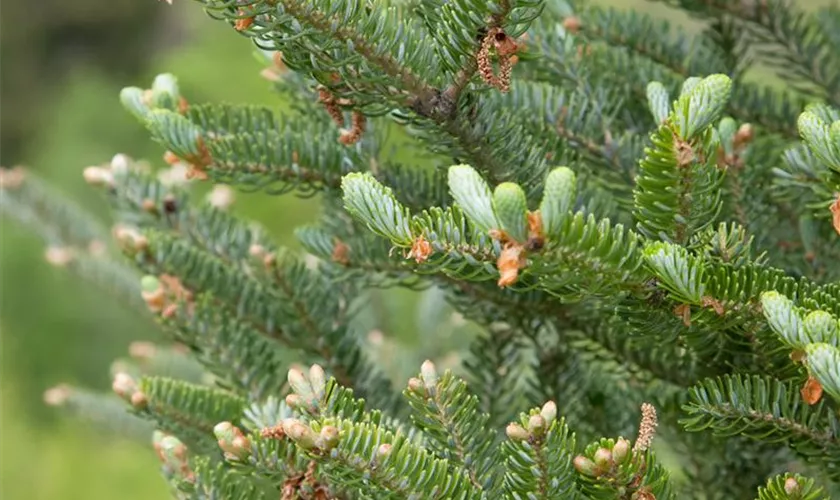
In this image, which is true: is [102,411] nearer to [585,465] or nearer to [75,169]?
[585,465]

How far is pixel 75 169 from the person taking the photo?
153 inches

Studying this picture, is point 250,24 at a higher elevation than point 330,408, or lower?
higher

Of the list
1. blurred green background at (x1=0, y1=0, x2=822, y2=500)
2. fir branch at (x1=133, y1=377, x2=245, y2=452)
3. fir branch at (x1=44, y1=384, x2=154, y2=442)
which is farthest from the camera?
blurred green background at (x1=0, y1=0, x2=822, y2=500)

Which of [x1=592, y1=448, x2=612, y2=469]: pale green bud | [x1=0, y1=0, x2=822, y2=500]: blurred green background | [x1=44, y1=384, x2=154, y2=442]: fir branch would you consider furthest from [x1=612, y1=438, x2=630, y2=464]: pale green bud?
[x1=0, y1=0, x2=822, y2=500]: blurred green background

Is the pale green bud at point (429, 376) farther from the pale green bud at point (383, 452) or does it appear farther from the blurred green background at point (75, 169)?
the blurred green background at point (75, 169)

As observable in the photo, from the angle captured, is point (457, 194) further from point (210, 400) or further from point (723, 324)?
point (210, 400)

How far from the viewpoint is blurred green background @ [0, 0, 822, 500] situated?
2.33 metres

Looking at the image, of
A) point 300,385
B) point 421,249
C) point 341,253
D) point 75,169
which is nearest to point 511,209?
point 421,249

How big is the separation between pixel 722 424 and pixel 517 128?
0.19 metres

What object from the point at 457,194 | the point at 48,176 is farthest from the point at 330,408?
the point at 48,176

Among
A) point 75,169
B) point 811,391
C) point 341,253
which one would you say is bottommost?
point 75,169

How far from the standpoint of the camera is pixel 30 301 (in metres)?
3.29

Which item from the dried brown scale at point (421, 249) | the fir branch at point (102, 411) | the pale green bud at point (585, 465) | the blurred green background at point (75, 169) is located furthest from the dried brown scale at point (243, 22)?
the blurred green background at point (75, 169)

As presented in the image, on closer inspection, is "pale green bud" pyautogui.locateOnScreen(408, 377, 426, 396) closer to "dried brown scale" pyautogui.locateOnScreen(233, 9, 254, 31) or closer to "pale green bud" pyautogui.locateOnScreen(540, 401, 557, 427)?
"pale green bud" pyautogui.locateOnScreen(540, 401, 557, 427)
